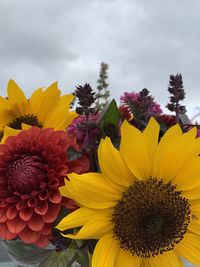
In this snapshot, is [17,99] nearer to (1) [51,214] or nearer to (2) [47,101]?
(2) [47,101]

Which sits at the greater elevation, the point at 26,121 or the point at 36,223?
the point at 26,121

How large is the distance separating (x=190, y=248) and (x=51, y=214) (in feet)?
0.45

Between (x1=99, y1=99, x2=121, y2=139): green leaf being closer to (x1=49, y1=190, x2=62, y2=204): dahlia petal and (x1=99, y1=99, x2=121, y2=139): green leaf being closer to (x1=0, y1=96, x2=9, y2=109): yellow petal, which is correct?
(x1=49, y1=190, x2=62, y2=204): dahlia petal

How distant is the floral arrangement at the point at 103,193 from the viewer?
1.53 ft

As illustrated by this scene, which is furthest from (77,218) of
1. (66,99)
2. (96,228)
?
(66,99)

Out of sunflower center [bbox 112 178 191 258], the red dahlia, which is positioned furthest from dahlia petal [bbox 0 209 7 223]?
sunflower center [bbox 112 178 191 258]

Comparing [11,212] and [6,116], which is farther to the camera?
[6,116]

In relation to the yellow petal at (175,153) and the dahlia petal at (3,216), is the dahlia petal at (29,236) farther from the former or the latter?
the yellow petal at (175,153)

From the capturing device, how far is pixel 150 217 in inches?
18.4

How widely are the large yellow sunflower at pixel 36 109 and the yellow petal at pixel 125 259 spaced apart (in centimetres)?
17

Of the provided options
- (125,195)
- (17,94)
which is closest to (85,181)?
(125,195)

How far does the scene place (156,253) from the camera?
19.1 inches

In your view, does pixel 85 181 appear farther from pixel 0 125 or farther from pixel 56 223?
pixel 0 125

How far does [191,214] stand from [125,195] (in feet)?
0.22
